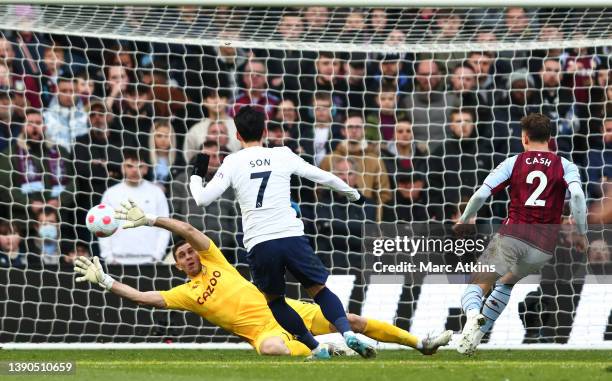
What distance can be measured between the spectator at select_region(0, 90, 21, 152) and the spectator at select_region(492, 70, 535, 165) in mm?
5014

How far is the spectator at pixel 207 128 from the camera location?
43.6 feet

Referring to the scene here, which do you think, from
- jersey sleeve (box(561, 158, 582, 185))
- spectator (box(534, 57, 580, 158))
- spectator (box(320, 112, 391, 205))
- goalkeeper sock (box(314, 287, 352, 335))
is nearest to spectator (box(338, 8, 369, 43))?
spectator (box(320, 112, 391, 205))

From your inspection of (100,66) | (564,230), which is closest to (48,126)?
(100,66)

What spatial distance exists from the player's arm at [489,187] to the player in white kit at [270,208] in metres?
0.92

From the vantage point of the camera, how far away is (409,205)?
43.1ft

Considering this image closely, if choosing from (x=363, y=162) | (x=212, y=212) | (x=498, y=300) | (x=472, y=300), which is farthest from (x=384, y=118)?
(x=472, y=300)

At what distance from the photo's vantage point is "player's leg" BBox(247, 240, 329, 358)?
9086 millimetres

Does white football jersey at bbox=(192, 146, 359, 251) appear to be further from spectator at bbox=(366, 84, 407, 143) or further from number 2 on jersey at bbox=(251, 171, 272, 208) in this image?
spectator at bbox=(366, 84, 407, 143)

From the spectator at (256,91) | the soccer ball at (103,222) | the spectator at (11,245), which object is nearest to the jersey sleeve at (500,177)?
the soccer ball at (103,222)

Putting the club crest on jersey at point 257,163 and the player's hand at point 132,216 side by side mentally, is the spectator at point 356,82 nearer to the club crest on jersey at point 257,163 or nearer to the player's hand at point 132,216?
the club crest on jersey at point 257,163

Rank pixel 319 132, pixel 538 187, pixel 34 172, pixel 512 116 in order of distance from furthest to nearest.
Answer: pixel 319 132
pixel 512 116
pixel 34 172
pixel 538 187

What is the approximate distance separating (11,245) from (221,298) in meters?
3.22

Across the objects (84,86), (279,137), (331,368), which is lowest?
(331,368)

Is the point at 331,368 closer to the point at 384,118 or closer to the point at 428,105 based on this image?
the point at 384,118
